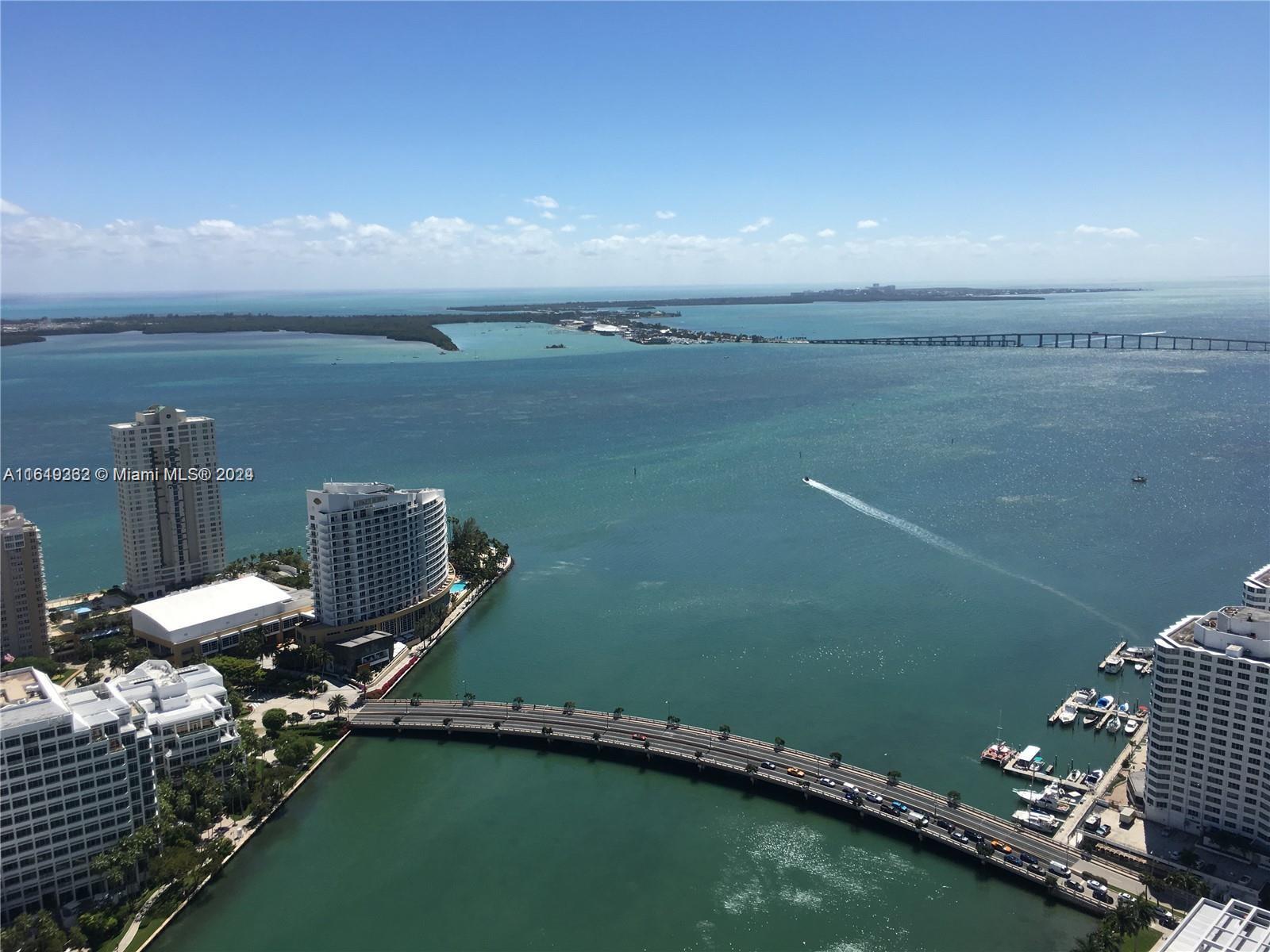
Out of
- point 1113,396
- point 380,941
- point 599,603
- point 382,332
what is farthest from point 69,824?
point 382,332

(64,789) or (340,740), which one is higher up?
(64,789)

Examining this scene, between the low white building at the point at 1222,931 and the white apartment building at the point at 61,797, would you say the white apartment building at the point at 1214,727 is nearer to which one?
the low white building at the point at 1222,931

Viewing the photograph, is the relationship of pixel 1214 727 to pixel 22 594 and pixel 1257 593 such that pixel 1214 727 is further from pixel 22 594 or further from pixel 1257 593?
pixel 22 594

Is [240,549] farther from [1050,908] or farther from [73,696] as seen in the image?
[1050,908]

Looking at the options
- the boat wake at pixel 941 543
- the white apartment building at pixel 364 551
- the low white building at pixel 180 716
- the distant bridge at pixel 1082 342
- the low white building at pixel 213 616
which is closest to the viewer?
the low white building at pixel 180 716

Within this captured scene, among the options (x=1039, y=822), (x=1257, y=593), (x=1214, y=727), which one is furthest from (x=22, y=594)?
(x=1257, y=593)

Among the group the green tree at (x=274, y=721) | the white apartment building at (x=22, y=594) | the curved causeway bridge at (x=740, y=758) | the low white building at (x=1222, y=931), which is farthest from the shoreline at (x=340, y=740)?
the low white building at (x=1222, y=931)

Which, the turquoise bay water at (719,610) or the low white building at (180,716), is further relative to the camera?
the low white building at (180,716)

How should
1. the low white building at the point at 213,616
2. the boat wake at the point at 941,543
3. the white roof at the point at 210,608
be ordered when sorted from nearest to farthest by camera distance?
the low white building at the point at 213,616 < the white roof at the point at 210,608 < the boat wake at the point at 941,543
